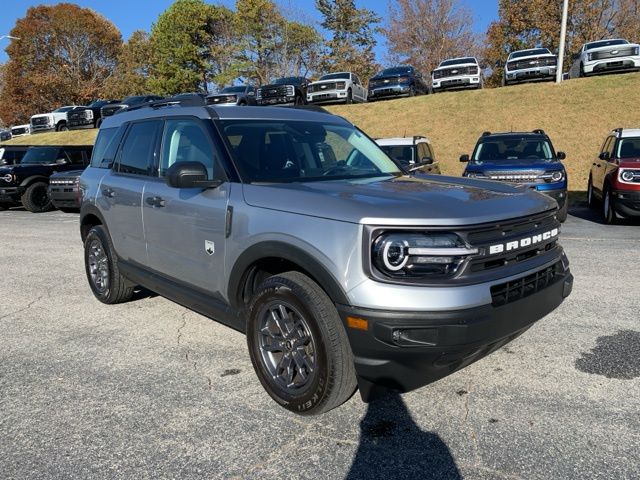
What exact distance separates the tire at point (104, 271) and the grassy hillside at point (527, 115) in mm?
14884

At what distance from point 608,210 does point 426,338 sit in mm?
8818

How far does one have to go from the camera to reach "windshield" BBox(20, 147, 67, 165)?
15391 mm

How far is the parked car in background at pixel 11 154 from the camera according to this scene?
1573 cm

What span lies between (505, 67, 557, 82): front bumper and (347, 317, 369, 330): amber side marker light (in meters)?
23.9

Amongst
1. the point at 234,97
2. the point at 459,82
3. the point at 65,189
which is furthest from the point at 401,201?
the point at 234,97

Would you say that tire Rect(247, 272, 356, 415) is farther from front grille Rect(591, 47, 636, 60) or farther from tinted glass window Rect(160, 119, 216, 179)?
front grille Rect(591, 47, 636, 60)

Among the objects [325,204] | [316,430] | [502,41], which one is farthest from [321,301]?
[502,41]

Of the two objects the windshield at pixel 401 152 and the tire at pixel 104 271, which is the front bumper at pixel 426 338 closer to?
the tire at pixel 104 271

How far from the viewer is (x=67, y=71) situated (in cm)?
5222

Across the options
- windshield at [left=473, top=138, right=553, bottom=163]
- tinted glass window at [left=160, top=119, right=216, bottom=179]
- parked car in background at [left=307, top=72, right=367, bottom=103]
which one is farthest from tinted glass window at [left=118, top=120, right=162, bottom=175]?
parked car in background at [left=307, top=72, right=367, bottom=103]

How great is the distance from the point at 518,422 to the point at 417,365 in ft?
2.53

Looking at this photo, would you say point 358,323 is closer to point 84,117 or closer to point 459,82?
point 459,82

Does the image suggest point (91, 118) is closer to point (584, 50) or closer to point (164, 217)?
point (584, 50)

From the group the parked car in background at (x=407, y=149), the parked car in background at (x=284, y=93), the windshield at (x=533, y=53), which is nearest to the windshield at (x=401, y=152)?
the parked car in background at (x=407, y=149)
